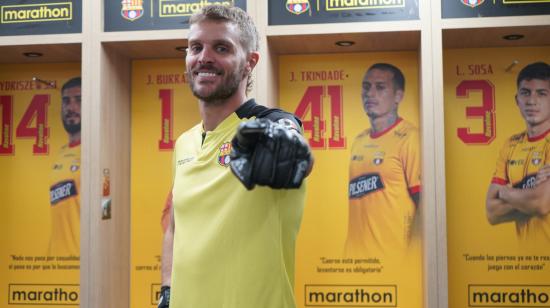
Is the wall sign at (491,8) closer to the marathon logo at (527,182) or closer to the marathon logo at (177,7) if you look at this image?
the marathon logo at (527,182)

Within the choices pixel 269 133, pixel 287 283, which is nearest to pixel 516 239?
pixel 287 283

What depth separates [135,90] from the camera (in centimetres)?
306

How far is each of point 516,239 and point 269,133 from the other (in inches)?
84.4

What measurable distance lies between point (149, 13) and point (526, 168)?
74.7 inches

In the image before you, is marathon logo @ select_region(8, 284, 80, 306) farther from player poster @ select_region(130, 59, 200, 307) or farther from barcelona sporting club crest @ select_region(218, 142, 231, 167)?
barcelona sporting club crest @ select_region(218, 142, 231, 167)

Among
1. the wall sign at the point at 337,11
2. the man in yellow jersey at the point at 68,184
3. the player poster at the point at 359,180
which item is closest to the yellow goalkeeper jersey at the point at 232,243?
the wall sign at the point at 337,11

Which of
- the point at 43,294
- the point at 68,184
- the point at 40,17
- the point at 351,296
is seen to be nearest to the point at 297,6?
the point at 40,17

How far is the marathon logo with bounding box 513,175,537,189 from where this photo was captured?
280 cm

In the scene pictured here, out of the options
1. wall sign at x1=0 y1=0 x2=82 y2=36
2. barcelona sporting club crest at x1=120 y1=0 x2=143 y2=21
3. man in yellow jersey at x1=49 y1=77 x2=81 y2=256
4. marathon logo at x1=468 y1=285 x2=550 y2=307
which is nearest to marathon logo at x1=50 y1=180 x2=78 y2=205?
man in yellow jersey at x1=49 y1=77 x2=81 y2=256

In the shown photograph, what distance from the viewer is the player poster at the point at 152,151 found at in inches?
119

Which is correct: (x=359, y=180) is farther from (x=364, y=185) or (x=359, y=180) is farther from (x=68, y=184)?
(x=68, y=184)

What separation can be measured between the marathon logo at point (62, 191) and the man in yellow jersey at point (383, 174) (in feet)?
4.72

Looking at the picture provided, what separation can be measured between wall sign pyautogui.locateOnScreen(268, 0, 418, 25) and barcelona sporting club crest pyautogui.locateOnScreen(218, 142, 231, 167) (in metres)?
1.34

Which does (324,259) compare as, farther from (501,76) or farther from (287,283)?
(287,283)
